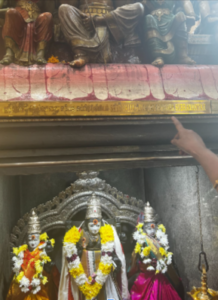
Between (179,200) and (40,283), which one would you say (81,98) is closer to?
(179,200)

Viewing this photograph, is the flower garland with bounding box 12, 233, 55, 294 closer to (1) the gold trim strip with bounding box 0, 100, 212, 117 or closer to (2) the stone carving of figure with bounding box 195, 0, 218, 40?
(1) the gold trim strip with bounding box 0, 100, 212, 117

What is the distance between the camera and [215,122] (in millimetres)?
1982

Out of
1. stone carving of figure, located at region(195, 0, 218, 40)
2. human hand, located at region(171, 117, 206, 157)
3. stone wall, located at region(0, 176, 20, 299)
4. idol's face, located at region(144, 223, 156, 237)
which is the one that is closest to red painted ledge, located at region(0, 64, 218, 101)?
human hand, located at region(171, 117, 206, 157)

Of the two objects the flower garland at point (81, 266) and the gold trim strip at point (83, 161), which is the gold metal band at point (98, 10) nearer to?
the gold trim strip at point (83, 161)

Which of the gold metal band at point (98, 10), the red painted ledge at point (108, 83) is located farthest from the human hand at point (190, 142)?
the gold metal band at point (98, 10)

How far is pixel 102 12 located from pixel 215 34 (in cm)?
109

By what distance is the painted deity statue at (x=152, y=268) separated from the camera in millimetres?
2568

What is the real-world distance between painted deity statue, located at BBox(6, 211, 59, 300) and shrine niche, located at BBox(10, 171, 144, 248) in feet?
0.88

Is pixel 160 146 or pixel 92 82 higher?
pixel 92 82

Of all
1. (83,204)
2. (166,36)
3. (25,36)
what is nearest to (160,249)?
(83,204)

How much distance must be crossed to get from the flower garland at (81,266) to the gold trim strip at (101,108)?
4.28 feet

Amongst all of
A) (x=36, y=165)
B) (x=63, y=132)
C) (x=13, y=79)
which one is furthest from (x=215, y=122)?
(x=13, y=79)

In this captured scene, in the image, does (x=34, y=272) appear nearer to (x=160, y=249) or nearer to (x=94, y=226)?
(x=94, y=226)

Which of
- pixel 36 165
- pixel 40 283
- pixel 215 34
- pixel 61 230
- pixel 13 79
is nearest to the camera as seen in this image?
pixel 36 165
